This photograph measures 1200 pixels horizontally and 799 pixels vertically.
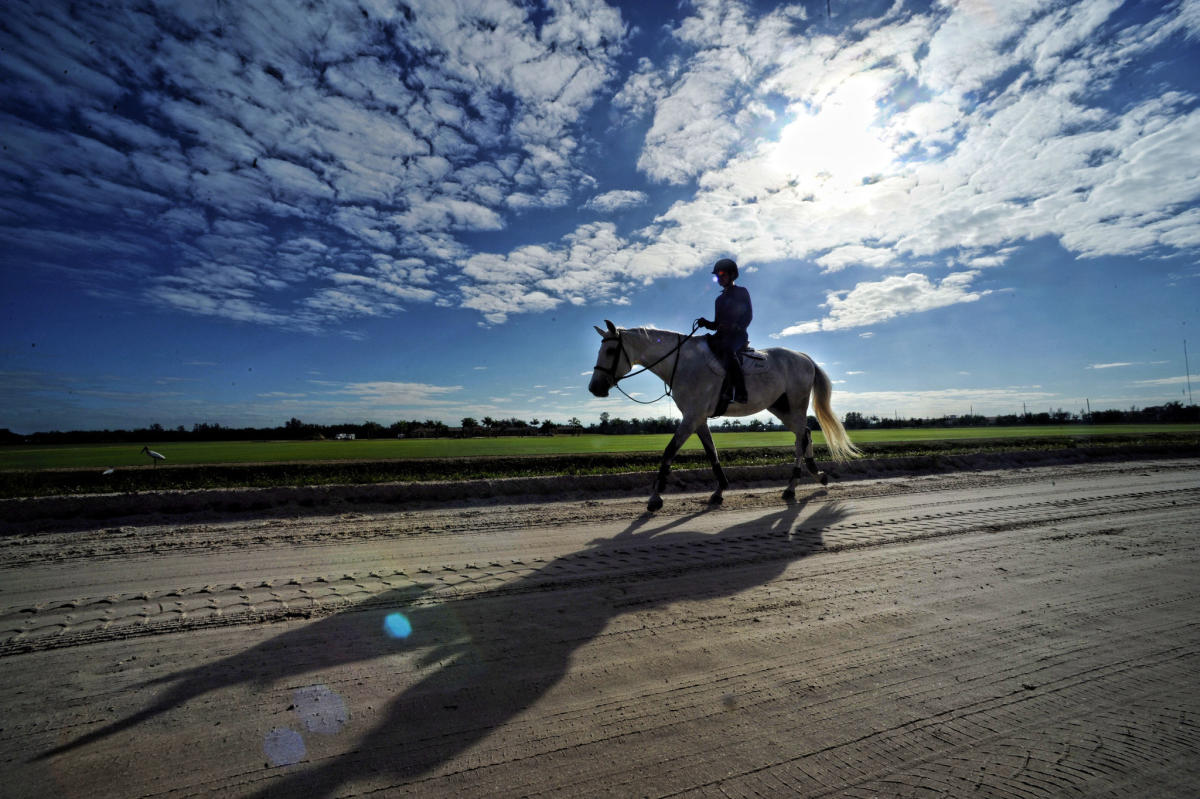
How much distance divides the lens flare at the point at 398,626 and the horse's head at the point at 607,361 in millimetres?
5021

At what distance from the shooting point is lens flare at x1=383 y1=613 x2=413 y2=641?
9.50ft

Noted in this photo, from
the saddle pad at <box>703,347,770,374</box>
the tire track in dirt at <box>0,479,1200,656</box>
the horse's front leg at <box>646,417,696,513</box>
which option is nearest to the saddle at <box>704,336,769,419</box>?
the saddle pad at <box>703,347,770,374</box>

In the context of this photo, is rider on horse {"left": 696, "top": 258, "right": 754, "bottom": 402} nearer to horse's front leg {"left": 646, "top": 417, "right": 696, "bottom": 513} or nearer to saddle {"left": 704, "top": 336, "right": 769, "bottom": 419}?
saddle {"left": 704, "top": 336, "right": 769, "bottom": 419}

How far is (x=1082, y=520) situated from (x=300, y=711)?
25.6ft

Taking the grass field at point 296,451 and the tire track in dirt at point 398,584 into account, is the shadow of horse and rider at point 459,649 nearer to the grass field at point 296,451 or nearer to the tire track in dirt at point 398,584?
the tire track in dirt at point 398,584

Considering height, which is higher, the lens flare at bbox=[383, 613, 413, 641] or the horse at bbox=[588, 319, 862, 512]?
the horse at bbox=[588, 319, 862, 512]

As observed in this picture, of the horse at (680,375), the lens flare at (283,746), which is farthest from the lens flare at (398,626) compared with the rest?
the horse at (680,375)

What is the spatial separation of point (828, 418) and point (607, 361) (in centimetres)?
484

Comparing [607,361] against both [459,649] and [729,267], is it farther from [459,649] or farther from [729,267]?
[459,649]

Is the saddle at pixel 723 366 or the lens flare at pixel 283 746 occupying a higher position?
the saddle at pixel 723 366

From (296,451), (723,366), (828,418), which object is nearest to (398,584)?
(723,366)

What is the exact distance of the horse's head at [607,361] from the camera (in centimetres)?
787

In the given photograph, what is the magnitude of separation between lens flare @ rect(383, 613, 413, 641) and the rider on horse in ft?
20.1

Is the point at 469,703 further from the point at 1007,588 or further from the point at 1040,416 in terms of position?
the point at 1040,416
